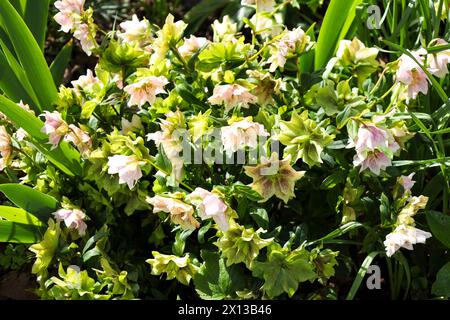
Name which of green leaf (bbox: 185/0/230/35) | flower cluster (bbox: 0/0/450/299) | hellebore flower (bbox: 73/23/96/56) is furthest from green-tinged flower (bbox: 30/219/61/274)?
green leaf (bbox: 185/0/230/35)

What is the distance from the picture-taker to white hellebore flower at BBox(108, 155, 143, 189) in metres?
1.36

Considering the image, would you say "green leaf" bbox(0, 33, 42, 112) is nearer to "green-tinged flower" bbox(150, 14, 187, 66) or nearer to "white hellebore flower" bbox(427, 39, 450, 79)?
"green-tinged flower" bbox(150, 14, 187, 66)

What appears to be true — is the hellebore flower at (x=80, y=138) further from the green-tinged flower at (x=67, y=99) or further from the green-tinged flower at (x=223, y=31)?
the green-tinged flower at (x=223, y=31)

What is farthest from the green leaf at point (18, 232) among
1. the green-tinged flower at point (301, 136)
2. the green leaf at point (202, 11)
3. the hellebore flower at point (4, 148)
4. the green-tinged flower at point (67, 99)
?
the green leaf at point (202, 11)

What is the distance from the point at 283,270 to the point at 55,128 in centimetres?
52

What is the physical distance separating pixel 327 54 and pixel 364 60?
0.61 feet

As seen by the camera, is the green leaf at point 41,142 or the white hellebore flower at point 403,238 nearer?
the white hellebore flower at point 403,238

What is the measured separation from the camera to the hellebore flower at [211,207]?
1281 millimetres

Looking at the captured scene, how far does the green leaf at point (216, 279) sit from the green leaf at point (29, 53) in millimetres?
536

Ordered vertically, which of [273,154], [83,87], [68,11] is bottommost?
[273,154]

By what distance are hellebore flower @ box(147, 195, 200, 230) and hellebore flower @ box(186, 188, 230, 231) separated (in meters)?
0.02

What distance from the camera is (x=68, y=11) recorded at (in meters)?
1.56
